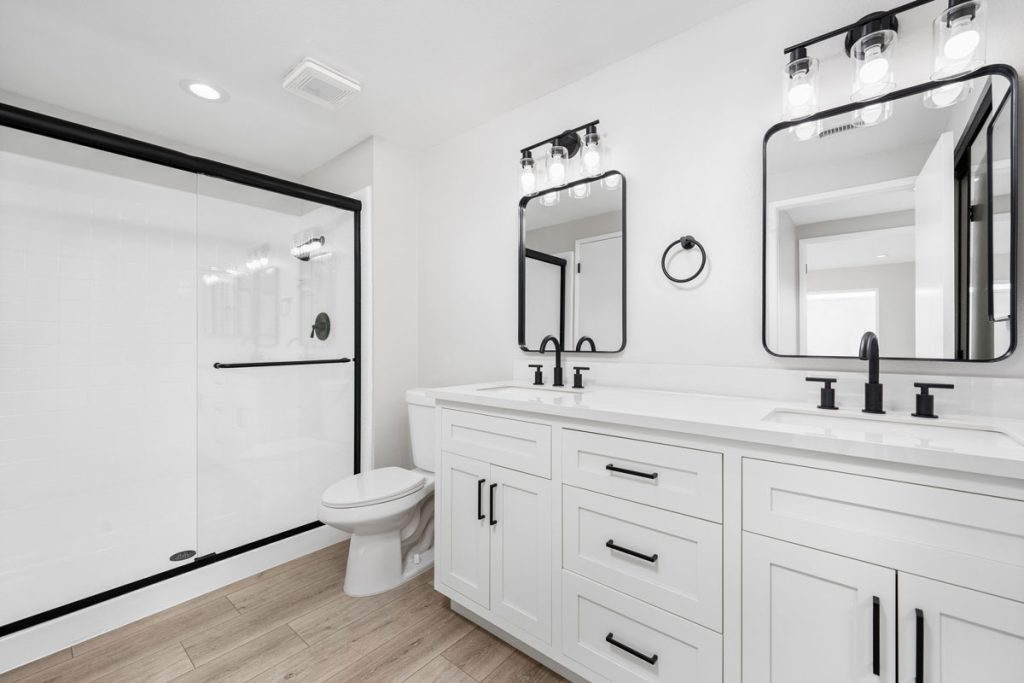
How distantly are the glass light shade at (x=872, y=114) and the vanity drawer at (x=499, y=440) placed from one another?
1.35 metres

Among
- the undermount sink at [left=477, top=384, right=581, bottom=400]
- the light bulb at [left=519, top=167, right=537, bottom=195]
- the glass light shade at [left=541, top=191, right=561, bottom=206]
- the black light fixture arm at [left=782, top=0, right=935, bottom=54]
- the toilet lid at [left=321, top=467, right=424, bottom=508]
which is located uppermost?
the black light fixture arm at [left=782, top=0, right=935, bottom=54]

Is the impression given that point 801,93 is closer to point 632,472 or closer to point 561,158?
point 561,158

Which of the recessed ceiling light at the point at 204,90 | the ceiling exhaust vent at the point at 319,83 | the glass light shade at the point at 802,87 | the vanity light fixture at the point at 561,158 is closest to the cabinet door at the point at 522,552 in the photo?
the vanity light fixture at the point at 561,158

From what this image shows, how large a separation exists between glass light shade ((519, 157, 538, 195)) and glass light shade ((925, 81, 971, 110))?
54.6 inches

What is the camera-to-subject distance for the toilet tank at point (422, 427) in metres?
2.21

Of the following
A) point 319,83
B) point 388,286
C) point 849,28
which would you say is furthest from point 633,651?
point 319,83

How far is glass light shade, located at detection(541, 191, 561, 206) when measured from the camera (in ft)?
6.63

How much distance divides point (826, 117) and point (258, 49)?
7.09 feet

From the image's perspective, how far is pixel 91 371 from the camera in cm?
211

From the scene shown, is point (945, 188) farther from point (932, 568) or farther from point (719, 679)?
point (719, 679)

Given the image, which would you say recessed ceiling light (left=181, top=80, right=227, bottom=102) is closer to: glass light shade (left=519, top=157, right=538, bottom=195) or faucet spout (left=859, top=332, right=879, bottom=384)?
glass light shade (left=519, top=157, right=538, bottom=195)

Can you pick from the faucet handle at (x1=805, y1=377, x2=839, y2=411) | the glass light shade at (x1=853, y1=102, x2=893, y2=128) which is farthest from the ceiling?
the faucet handle at (x1=805, y1=377, x2=839, y2=411)

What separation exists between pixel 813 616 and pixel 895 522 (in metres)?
0.27

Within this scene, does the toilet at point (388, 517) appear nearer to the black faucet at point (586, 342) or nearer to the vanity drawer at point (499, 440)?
the vanity drawer at point (499, 440)
